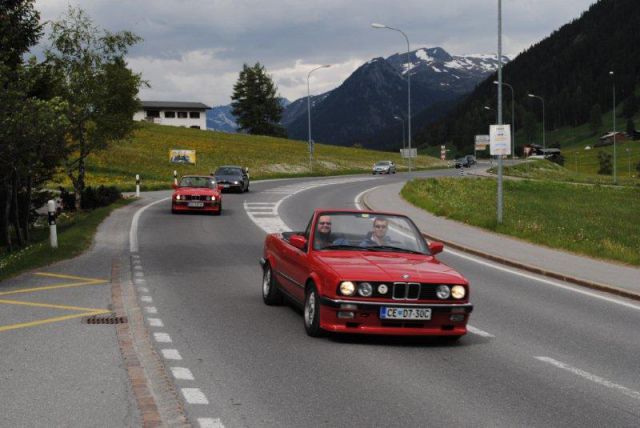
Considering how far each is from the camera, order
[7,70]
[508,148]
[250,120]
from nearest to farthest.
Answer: [7,70]
[508,148]
[250,120]

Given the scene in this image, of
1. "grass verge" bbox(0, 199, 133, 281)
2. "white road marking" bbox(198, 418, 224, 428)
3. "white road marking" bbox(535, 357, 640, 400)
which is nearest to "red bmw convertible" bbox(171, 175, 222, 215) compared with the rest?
"grass verge" bbox(0, 199, 133, 281)

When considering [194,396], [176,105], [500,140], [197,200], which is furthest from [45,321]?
[176,105]

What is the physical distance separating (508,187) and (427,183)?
6183 millimetres

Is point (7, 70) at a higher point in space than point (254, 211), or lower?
higher

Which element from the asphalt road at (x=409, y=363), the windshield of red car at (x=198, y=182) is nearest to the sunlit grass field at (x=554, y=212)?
the asphalt road at (x=409, y=363)

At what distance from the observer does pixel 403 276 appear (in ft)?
27.8

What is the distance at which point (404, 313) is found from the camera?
331 inches

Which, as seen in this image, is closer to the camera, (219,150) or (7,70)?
(7,70)

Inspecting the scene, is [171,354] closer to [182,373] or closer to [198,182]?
[182,373]

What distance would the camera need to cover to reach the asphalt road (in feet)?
19.7

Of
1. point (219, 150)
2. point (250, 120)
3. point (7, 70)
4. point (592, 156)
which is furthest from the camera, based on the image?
point (592, 156)

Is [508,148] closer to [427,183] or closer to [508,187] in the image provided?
[427,183]

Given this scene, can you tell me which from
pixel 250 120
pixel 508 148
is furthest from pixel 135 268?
pixel 250 120

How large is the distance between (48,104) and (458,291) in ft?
45.0
